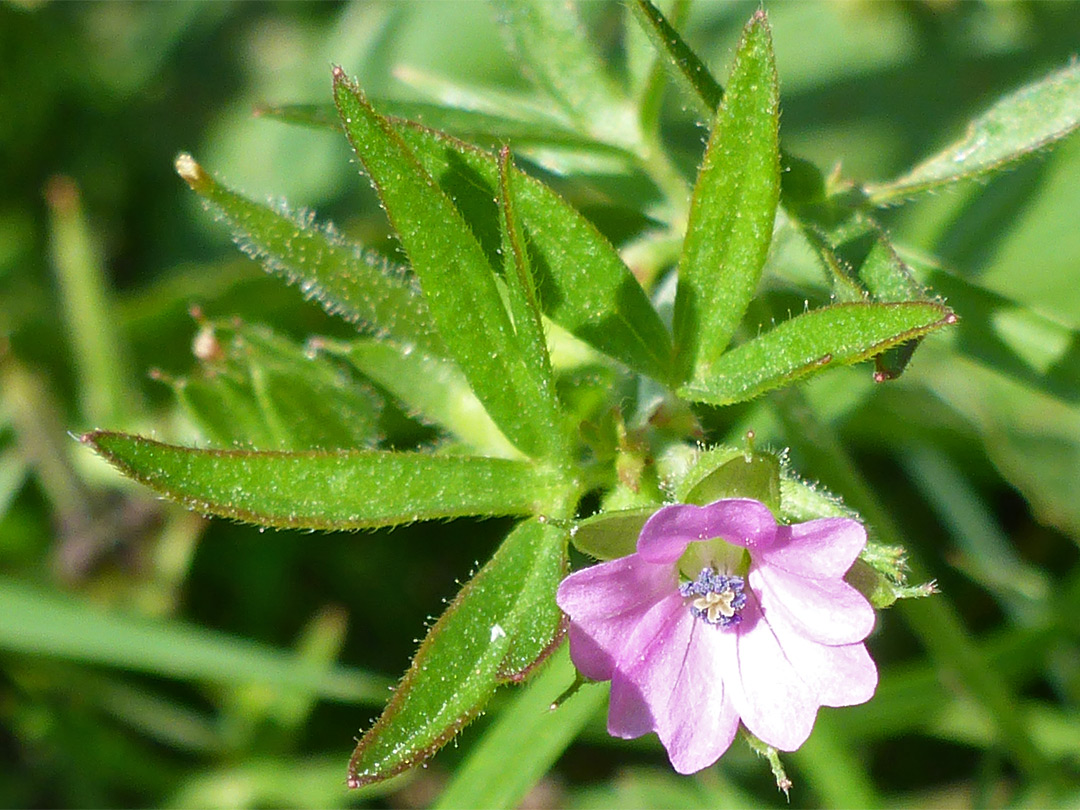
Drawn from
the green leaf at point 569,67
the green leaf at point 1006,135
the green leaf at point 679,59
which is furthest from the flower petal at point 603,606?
the green leaf at point 569,67

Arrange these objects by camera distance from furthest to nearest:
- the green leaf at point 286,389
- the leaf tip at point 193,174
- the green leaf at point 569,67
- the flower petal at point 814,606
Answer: the green leaf at point 569,67, the green leaf at point 286,389, the leaf tip at point 193,174, the flower petal at point 814,606

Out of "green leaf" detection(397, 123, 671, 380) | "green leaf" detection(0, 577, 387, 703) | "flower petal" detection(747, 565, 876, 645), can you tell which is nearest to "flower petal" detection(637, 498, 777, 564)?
"flower petal" detection(747, 565, 876, 645)

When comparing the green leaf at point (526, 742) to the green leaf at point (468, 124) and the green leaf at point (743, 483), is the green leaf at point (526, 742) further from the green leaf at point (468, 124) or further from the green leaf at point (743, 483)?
the green leaf at point (468, 124)

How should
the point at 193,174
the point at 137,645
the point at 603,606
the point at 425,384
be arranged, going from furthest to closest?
1. the point at 137,645
2. the point at 425,384
3. the point at 193,174
4. the point at 603,606

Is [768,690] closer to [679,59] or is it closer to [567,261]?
[567,261]

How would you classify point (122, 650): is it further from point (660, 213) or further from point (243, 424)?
point (660, 213)

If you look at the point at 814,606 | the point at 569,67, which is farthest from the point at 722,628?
the point at 569,67
